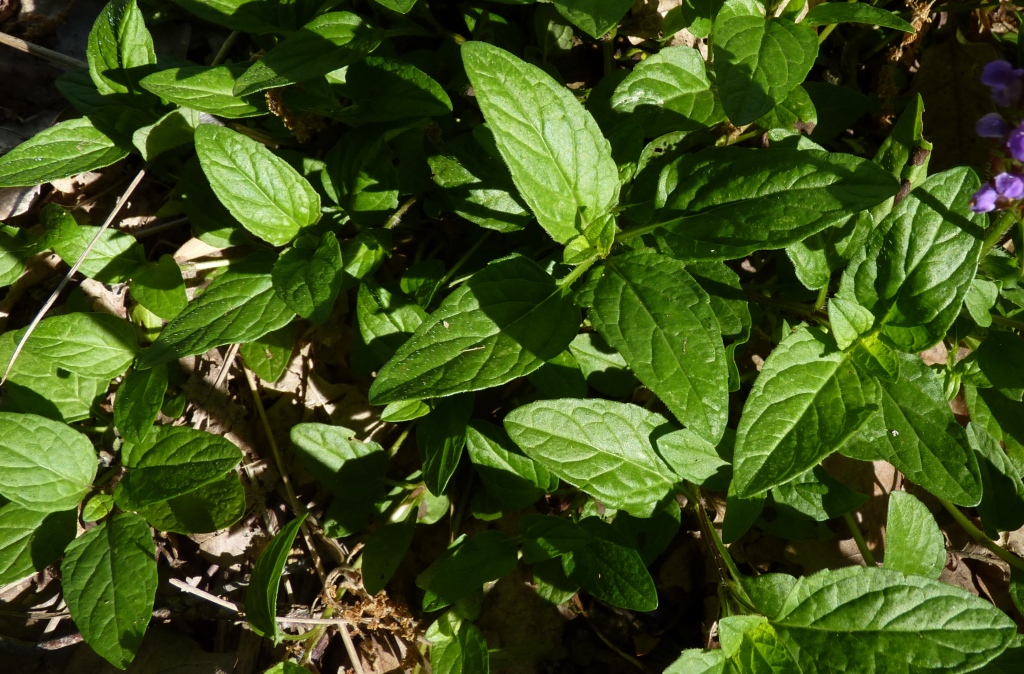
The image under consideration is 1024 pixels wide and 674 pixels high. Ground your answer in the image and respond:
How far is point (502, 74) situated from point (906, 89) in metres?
2.17

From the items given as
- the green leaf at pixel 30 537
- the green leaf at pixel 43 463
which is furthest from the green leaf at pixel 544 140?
the green leaf at pixel 30 537

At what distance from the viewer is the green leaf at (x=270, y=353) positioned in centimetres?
268

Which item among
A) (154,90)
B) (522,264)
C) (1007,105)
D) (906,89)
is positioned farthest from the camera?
(906,89)

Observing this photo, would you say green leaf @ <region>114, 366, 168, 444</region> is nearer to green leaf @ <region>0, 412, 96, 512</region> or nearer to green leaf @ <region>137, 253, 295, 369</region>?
green leaf @ <region>0, 412, 96, 512</region>

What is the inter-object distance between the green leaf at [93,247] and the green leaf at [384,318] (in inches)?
37.9

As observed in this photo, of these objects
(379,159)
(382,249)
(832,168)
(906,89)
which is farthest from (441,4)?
(906,89)

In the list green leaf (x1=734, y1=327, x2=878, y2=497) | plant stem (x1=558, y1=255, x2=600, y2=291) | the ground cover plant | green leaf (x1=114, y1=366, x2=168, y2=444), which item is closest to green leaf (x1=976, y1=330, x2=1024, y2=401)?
the ground cover plant

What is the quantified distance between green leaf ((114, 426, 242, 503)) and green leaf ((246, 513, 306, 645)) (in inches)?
11.3

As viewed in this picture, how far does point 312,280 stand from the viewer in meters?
2.13

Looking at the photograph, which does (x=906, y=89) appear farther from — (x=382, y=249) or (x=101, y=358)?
(x=101, y=358)

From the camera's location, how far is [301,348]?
2.93 meters

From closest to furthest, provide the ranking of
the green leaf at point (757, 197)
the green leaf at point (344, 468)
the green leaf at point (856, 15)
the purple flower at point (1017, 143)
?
the purple flower at point (1017, 143) → the green leaf at point (757, 197) → the green leaf at point (856, 15) → the green leaf at point (344, 468)

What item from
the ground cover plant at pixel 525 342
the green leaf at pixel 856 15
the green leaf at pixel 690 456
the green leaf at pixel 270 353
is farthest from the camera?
the green leaf at pixel 270 353

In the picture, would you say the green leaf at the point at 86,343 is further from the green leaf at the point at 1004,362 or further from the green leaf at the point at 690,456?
the green leaf at the point at 1004,362
